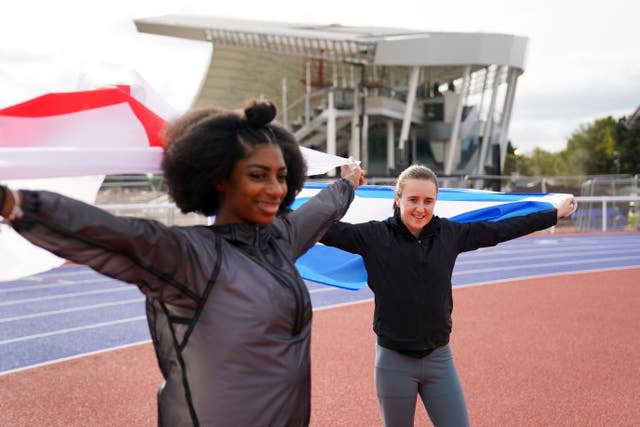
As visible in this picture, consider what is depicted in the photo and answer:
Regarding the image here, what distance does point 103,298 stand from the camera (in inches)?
453

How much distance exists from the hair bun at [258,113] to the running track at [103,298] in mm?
4280

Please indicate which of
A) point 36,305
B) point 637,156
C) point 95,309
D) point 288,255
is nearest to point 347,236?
point 288,255

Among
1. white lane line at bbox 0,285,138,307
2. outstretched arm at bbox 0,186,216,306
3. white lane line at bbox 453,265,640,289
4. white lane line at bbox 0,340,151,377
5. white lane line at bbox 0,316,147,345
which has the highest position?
outstretched arm at bbox 0,186,216,306

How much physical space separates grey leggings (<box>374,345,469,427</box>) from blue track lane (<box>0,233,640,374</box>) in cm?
504

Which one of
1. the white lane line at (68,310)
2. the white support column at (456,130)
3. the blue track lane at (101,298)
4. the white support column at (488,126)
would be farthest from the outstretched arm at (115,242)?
the white support column at (488,126)

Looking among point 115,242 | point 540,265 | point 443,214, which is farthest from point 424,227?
point 540,265

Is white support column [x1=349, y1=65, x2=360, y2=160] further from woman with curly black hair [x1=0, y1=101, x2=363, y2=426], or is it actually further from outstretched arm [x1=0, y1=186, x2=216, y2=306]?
outstretched arm [x1=0, y1=186, x2=216, y2=306]

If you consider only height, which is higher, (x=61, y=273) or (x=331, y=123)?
(x=331, y=123)

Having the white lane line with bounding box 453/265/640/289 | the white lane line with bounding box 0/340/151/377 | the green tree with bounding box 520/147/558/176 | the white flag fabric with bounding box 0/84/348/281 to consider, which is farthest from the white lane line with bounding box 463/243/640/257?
the green tree with bounding box 520/147/558/176

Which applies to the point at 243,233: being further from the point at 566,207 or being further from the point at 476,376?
the point at 476,376

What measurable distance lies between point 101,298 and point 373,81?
→ 3921 cm

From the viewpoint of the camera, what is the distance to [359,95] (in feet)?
152

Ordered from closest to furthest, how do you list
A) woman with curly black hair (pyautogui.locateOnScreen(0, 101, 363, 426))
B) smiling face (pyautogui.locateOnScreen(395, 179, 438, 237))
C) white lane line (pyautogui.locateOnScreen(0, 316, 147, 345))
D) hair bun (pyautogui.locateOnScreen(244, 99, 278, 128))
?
1. woman with curly black hair (pyautogui.locateOnScreen(0, 101, 363, 426))
2. hair bun (pyautogui.locateOnScreen(244, 99, 278, 128))
3. smiling face (pyautogui.locateOnScreen(395, 179, 438, 237))
4. white lane line (pyautogui.locateOnScreen(0, 316, 147, 345))

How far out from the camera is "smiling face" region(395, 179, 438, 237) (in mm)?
3826
